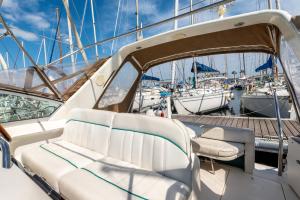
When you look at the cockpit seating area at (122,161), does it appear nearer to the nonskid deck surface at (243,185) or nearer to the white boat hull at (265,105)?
the nonskid deck surface at (243,185)

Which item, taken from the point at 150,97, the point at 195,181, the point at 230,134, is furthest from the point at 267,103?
the point at 195,181

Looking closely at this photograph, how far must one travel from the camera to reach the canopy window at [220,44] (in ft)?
7.56

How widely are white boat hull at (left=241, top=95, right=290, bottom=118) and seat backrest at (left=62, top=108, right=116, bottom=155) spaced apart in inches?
264

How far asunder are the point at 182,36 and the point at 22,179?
96.4 inches

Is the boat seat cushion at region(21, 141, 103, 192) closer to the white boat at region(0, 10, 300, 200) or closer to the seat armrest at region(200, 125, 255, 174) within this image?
the white boat at region(0, 10, 300, 200)

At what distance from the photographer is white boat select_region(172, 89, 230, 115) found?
327 inches

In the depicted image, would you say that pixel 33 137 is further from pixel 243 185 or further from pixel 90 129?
pixel 243 185

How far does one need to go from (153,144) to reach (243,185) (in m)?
1.34

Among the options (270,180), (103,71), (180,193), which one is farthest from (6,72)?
(270,180)

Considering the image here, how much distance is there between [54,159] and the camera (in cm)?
203

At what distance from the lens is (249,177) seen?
2.36 meters

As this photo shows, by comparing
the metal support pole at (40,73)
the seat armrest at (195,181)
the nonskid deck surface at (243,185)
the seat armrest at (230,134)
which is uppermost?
the metal support pole at (40,73)

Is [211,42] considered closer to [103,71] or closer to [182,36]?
[182,36]

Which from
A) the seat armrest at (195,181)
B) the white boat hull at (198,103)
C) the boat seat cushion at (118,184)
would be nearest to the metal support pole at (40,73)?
the boat seat cushion at (118,184)
